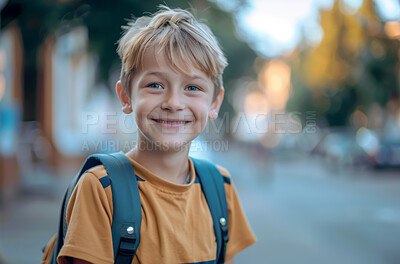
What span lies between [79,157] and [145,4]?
37.8 feet

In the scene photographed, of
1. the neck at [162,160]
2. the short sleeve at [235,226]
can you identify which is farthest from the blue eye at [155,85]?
the short sleeve at [235,226]

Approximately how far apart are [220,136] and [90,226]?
8.93 meters

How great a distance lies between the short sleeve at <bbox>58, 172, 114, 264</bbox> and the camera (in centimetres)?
126

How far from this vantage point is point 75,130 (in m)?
16.1

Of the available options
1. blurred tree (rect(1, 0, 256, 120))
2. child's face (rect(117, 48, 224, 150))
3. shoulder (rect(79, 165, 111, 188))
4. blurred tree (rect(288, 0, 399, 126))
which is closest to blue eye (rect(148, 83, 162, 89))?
child's face (rect(117, 48, 224, 150))

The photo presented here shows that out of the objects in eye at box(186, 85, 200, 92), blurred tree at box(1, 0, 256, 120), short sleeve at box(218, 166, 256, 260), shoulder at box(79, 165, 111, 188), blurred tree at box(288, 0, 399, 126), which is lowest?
short sleeve at box(218, 166, 256, 260)

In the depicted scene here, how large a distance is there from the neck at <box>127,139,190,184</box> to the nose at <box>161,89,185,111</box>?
17cm

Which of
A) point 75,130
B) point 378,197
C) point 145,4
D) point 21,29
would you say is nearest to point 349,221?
point 378,197

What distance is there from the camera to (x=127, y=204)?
4.31ft

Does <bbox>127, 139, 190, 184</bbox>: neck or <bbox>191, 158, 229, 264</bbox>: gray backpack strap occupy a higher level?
<bbox>127, 139, 190, 184</bbox>: neck

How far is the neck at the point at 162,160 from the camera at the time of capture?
1.50 metres

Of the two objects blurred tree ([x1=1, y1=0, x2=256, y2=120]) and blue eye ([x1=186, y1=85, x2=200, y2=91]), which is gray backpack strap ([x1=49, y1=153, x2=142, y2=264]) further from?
blurred tree ([x1=1, y1=0, x2=256, y2=120])

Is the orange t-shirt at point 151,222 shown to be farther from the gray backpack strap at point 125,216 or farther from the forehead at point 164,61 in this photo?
the forehead at point 164,61

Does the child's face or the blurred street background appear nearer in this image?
the child's face
